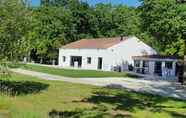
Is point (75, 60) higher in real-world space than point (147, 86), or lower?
higher

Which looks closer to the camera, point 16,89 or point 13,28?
point 13,28

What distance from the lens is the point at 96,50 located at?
6825 centimetres

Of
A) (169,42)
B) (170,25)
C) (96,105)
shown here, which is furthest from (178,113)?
(169,42)

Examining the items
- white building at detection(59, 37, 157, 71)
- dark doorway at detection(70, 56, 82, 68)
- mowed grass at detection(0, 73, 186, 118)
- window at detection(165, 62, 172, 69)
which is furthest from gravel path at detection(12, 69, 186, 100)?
dark doorway at detection(70, 56, 82, 68)

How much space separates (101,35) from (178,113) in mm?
68887

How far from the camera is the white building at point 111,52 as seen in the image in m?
66.1

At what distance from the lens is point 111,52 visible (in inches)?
2596

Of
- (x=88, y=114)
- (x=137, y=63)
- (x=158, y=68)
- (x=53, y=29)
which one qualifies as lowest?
(x=88, y=114)

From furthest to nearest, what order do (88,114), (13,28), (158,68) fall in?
(158,68) → (13,28) → (88,114)

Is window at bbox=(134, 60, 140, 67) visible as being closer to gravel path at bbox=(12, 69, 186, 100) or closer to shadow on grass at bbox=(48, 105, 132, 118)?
gravel path at bbox=(12, 69, 186, 100)

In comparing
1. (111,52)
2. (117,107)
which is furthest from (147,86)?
(111,52)

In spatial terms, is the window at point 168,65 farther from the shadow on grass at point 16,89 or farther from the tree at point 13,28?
the tree at point 13,28

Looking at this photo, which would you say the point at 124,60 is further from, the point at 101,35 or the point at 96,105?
the point at 96,105

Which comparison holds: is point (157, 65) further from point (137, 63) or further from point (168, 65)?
point (137, 63)
